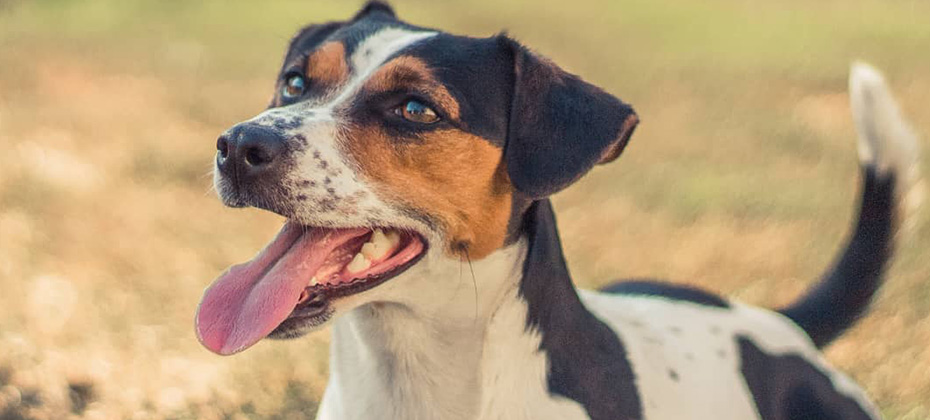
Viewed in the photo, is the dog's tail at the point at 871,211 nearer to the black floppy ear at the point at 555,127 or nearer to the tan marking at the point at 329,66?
the black floppy ear at the point at 555,127

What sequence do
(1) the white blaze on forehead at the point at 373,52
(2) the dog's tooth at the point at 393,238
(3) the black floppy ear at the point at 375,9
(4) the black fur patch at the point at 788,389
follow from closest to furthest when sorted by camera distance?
Result: (2) the dog's tooth at the point at 393,238 → (1) the white blaze on forehead at the point at 373,52 → (4) the black fur patch at the point at 788,389 → (3) the black floppy ear at the point at 375,9

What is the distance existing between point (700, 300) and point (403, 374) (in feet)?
4.60

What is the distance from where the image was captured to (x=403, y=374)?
3383 mm

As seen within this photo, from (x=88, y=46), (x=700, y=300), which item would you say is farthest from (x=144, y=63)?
(x=700, y=300)

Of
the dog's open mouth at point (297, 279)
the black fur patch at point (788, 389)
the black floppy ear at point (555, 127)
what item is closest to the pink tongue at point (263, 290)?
the dog's open mouth at point (297, 279)

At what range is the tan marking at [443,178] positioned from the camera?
319 centimetres

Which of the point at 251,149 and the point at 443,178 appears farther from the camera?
the point at 443,178

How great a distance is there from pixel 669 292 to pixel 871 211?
Result: 0.76m

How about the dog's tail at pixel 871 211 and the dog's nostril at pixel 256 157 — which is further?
the dog's tail at pixel 871 211

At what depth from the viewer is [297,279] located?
320cm

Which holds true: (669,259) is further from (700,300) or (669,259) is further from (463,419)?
(463,419)

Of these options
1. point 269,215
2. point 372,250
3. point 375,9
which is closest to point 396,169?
point 372,250

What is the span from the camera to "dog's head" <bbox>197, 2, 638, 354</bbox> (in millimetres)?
3115

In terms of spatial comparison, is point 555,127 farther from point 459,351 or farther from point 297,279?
point 297,279
